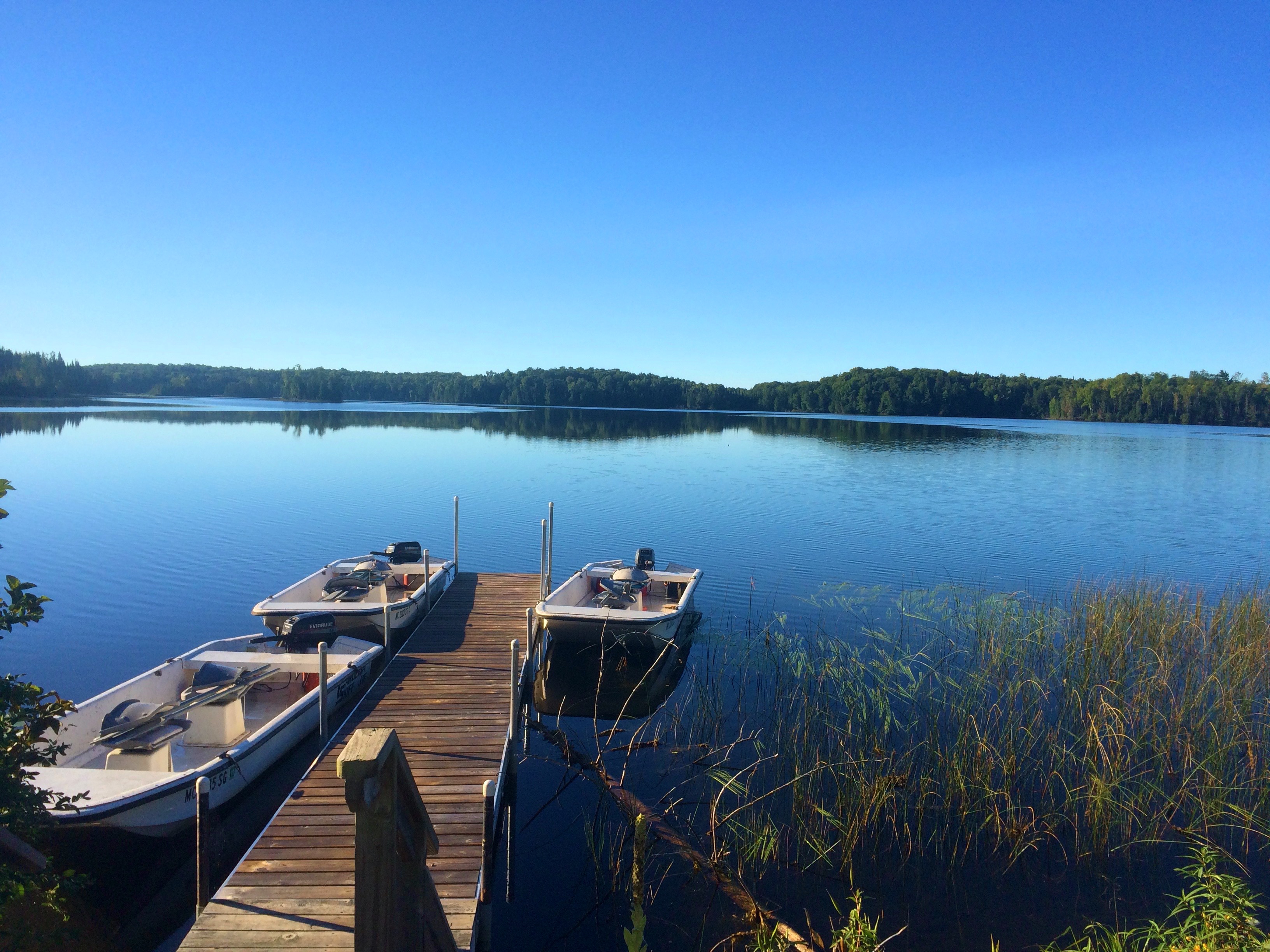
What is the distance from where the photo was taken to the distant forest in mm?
88000

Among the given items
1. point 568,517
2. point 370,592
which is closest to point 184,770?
point 370,592

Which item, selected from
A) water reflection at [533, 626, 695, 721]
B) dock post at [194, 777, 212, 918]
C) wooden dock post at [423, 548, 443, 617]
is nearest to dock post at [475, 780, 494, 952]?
dock post at [194, 777, 212, 918]

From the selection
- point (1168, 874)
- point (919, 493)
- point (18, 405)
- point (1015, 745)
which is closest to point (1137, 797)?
point (1168, 874)

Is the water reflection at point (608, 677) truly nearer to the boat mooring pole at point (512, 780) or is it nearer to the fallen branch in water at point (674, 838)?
the fallen branch in water at point (674, 838)

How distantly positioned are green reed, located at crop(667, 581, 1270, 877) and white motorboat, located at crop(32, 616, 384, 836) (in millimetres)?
3958

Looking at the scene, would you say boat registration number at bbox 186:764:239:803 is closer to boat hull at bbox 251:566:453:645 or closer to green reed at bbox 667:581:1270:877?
boat hull at bbox 251:566:453:645

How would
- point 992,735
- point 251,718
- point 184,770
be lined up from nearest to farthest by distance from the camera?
point 184,770 → point 992,735 → point 251,718

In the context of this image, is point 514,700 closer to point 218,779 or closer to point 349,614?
point 218,779

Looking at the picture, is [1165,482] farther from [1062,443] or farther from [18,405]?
[18,405]

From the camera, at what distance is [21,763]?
2840 millimetres

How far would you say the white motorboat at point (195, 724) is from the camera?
5.55 meters

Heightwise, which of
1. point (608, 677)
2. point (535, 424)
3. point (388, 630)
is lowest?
point (608, 677)

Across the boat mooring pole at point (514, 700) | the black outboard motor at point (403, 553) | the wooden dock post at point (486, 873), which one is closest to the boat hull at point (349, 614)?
the black outboard motor at point (403, 553)

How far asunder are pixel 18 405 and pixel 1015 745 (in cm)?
9744
